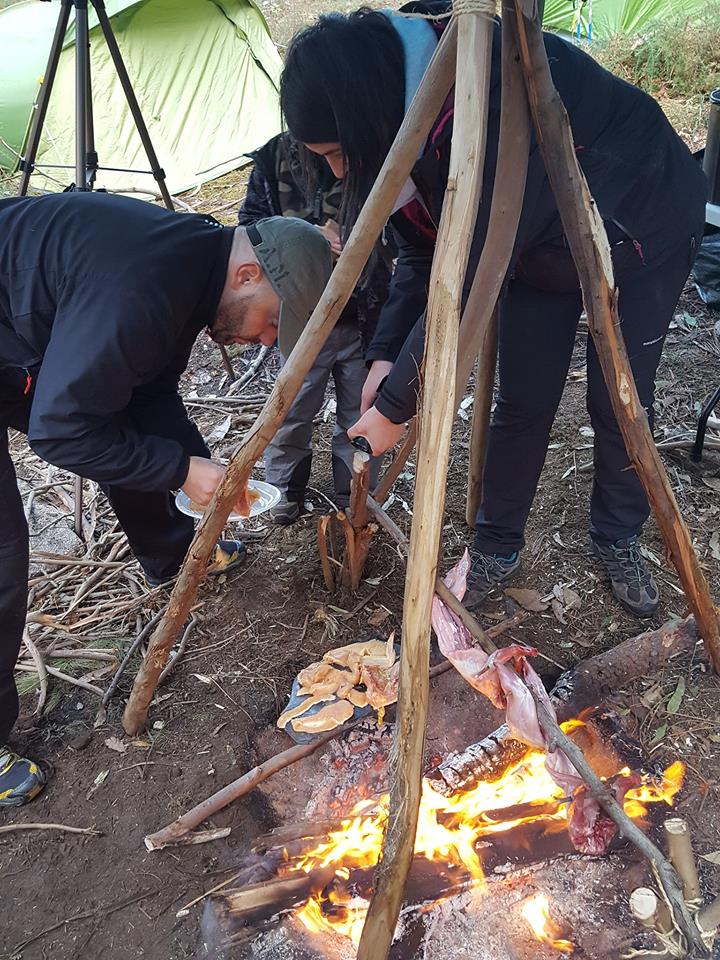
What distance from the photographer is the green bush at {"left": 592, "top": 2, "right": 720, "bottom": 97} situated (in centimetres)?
748

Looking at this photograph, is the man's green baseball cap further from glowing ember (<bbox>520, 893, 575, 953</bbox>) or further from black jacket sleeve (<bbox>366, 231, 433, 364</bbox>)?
glowing ember (<bbox>520, 893, 575, 953</bbox>)

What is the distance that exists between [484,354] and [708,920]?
6.06 ft

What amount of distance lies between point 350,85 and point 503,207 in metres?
0.46

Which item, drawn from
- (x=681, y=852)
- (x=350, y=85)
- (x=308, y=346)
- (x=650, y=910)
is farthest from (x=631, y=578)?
(x=350, y=85)

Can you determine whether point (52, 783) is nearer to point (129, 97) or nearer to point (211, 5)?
point (129, 97)

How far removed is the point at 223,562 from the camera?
310cm

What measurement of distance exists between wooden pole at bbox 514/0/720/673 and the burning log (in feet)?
0.97

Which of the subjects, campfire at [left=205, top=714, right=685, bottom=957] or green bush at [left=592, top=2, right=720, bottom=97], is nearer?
campfire at [left=205, top=714, right=685, bottom=957]

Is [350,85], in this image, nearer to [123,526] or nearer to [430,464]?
[430,464]

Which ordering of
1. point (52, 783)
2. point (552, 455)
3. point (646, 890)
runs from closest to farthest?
point (646, 890), point (52, 783), point (552, 455)

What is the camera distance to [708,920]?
169 centimetres

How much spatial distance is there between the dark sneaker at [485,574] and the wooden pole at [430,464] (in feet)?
4.79

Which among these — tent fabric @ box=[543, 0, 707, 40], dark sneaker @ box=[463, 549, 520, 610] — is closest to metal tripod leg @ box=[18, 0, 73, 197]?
dark sneaker @ box=[463, 549, 520, 610]

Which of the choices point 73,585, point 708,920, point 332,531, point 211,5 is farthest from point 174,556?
point 211,5
